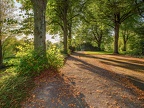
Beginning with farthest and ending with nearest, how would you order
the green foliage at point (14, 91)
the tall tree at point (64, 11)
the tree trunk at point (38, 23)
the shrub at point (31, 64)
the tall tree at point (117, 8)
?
the tall tree at point (64, 11) < the tall tree at point (117, 8) < the tree trunk at point (38, 23) < the shrub at point (31, 64) < the green foliage at point (14, 91)

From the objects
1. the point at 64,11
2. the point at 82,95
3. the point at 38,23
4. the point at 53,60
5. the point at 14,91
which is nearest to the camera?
the point at 14,91

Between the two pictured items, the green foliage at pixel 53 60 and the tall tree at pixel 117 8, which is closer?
the green foliage at pixel 53 60

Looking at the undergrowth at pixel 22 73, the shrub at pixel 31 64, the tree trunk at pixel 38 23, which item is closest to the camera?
the undergrowth at pixel 22 73

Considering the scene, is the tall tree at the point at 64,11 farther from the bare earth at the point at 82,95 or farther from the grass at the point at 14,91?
the grass at the point at 14,91

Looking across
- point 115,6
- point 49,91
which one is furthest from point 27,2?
point 115,6

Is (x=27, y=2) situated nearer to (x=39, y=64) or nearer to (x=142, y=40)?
(x=39, y=64)

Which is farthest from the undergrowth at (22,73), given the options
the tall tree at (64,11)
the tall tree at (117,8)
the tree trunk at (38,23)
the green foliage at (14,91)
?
the tall tree at (117,8)

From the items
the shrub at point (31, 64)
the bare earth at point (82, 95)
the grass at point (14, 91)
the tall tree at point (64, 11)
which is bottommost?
the bare earth at point (82, 95)

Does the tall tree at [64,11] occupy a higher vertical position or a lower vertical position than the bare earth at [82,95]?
higher

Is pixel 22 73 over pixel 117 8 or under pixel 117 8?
under

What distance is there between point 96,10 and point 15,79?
59.7 feet

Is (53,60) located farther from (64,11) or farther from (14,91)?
(64,11)

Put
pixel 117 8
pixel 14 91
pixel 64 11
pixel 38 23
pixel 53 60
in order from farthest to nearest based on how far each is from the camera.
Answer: pixel 64 11 → pixel 117 8 → pixel 53 60 → pixel 38 23 → pixel 14 91

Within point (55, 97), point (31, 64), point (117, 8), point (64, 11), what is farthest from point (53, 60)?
point (117, 8)
